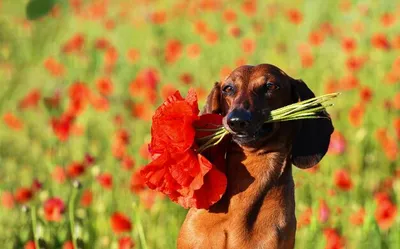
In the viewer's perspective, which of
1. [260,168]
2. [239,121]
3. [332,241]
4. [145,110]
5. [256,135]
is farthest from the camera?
[145,110]

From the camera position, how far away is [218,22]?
9523 millimetres

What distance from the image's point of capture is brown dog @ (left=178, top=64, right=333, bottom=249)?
2.83m

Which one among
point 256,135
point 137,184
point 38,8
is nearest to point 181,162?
point 256,135

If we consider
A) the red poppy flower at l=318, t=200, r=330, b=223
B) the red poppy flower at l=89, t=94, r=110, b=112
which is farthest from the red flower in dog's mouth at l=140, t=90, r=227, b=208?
the red poppy flower at l=89, t=94, r=110, b=112

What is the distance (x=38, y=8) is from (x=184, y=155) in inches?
33.3

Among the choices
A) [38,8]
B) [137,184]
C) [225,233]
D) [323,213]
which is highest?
[38,8]

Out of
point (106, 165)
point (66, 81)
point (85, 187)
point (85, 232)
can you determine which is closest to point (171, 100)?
point (85, 232)

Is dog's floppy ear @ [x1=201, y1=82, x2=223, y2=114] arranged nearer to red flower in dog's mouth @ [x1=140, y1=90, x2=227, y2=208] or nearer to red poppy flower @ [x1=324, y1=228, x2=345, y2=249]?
red flower in dog's mouth @ [x1=140, y1=90, x2=227, y2=208]

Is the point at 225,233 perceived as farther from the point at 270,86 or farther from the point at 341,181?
the point at 341,181

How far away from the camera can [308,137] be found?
2.99 meters

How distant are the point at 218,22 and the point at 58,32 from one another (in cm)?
175

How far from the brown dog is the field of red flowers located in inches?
26.7

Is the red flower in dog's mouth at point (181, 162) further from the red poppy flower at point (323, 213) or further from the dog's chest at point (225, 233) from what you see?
the red poppy flower at point (323, 213)

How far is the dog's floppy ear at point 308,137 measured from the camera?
9.80ft
